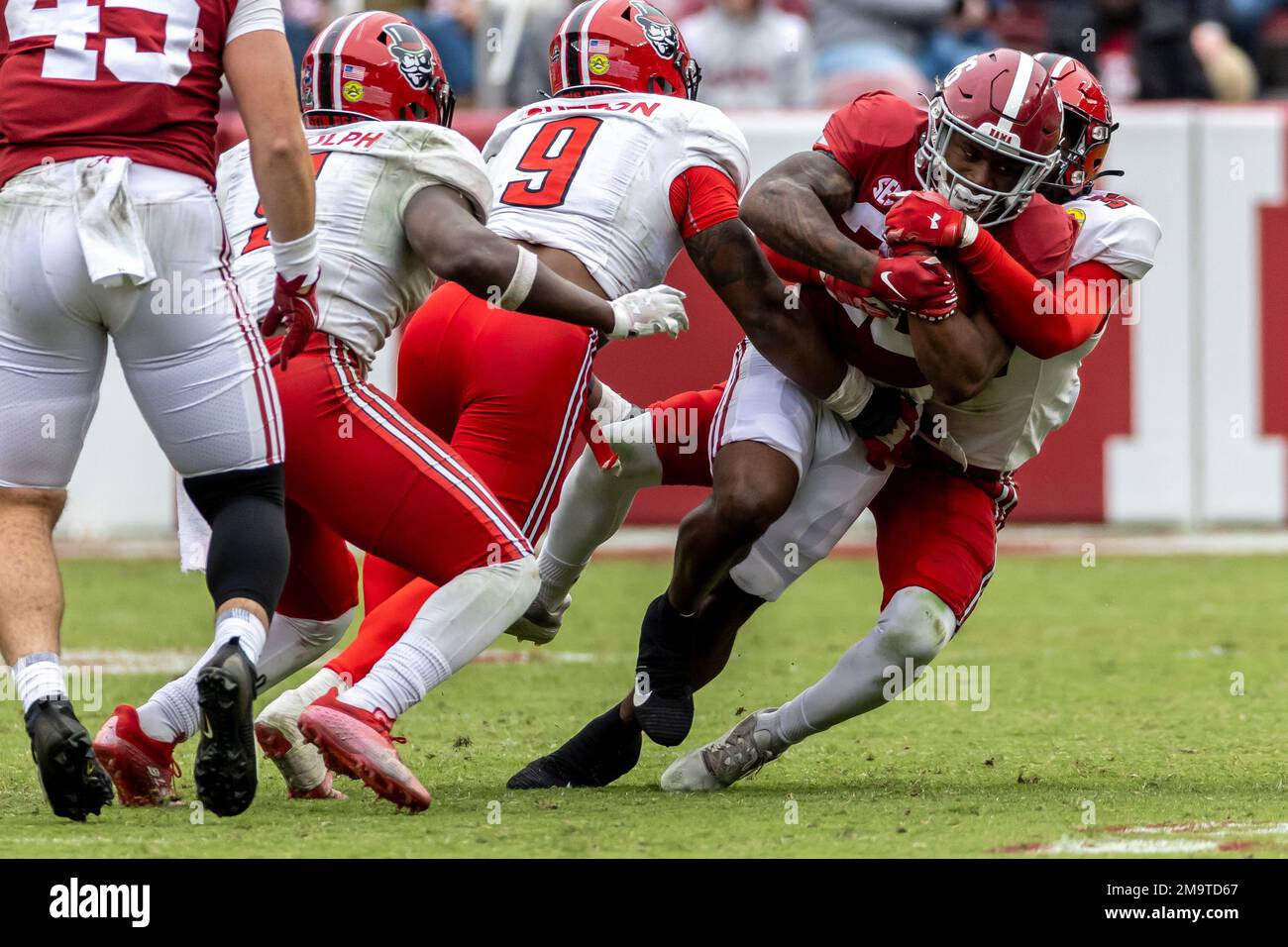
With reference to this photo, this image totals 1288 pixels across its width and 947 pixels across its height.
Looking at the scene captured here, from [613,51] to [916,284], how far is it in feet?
3.76

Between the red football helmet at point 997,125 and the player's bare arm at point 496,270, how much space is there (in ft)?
2.38

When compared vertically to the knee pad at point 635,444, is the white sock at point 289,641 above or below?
below

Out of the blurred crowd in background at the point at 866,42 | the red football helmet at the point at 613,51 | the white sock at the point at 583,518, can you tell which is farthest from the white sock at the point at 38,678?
the blurred crowd in background at the point at 866,42

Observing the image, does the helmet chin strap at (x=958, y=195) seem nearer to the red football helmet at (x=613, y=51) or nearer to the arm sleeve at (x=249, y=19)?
the red football helmet at (x=613, y=51)

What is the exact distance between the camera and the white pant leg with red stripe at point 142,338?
3762mm

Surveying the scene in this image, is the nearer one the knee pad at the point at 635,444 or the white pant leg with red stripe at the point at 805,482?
the white pant leg with red stripe at the point at 805,482

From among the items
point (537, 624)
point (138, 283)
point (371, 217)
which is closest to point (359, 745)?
point (138, 283)

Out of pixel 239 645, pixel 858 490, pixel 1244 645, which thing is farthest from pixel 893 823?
pixel 1244 645

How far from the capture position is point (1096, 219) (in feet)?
15.3
